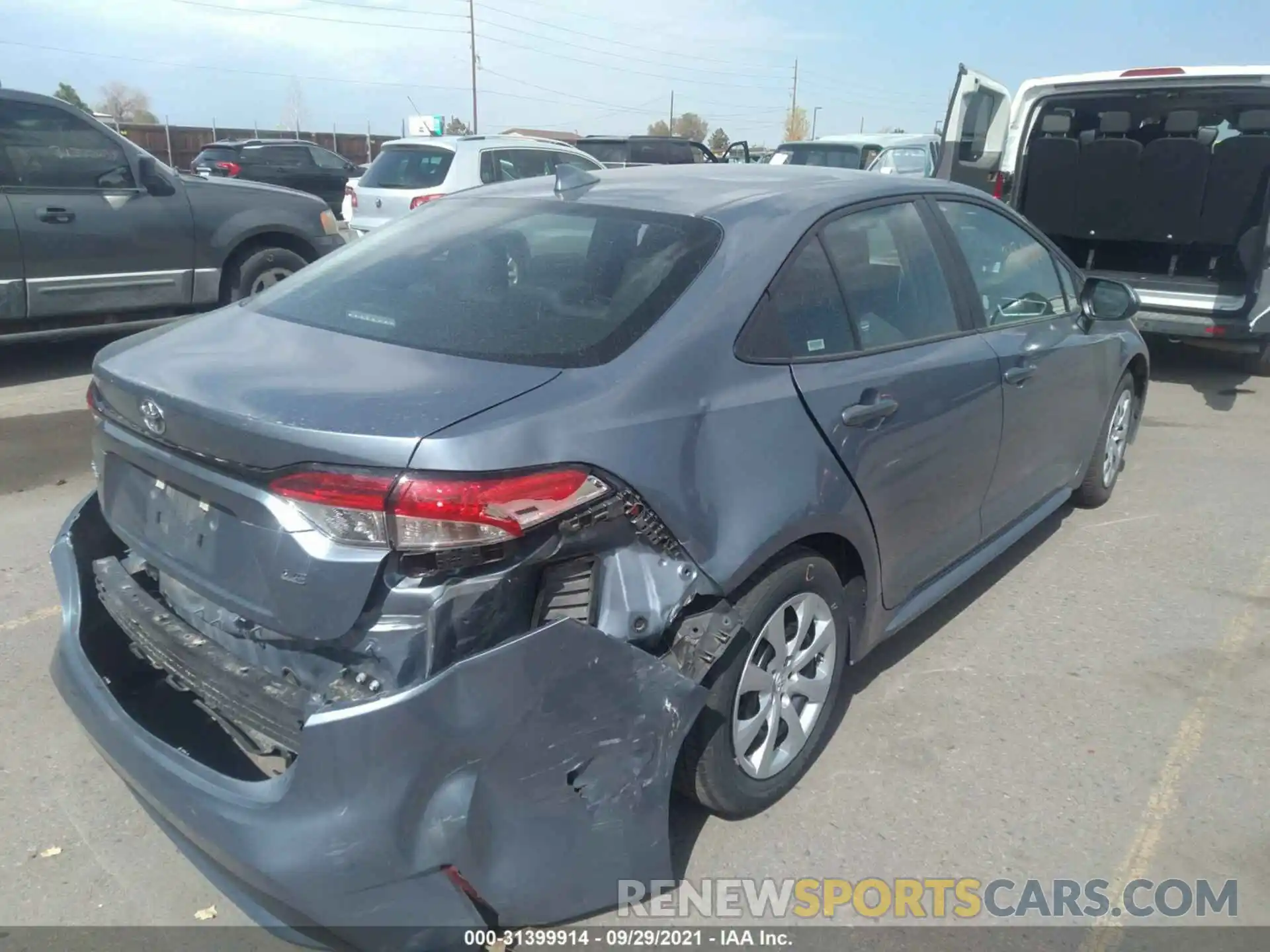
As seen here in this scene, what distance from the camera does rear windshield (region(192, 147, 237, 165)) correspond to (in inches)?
778

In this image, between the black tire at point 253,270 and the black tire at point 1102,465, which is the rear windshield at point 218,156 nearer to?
the black tire at point 253,270

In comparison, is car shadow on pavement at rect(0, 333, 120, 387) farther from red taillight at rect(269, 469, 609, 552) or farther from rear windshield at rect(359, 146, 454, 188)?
red taillight at rect(269, 469, 609, 552)

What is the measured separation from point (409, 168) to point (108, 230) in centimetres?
424

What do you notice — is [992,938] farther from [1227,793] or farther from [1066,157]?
[1066,157]

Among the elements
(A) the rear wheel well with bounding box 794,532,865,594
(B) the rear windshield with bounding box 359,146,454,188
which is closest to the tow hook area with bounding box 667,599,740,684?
(A) the rear wheel well with bounding box 794,532,865,594

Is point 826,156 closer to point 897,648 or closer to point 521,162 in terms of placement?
point 521,162

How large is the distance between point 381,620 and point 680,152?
16050 millimetres

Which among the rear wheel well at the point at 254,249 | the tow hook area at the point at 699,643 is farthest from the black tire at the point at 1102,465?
the rear wheel well at the point at 254,249

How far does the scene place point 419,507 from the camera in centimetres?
202

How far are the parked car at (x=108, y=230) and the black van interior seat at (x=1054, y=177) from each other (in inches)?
236

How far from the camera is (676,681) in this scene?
2307mm

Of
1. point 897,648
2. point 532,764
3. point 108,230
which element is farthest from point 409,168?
point 532,764

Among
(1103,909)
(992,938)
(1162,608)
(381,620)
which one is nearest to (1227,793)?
(1103,909)

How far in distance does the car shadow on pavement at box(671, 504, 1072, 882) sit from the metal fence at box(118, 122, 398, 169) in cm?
3196
